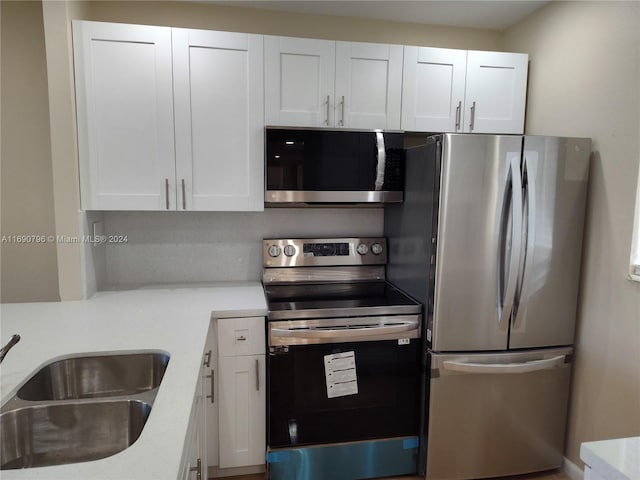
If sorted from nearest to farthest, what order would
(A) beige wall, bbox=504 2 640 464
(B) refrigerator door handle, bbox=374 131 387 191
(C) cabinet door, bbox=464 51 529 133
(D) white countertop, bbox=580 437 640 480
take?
(D) white countertop, bbox=580 437 640 480
(A) beige wall, bbox=504 2 640 464
(B) refrigerator door handle, bbox=374 131 387 191
(C) cabinet door, bbox=464 51 529 133

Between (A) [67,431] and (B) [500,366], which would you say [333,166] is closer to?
(B) [500,366]

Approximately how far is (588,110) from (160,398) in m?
2.24

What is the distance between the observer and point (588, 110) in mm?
2004

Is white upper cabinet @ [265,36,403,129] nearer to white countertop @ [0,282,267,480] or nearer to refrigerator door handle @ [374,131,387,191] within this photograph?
refrigerator door handle @ [374,131,387,191]

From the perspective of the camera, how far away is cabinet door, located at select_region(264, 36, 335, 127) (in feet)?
6.99

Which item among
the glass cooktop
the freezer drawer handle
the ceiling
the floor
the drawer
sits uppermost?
the ceiling

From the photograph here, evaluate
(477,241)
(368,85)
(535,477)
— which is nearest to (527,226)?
(477,241)

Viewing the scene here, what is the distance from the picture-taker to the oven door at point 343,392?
196 cm

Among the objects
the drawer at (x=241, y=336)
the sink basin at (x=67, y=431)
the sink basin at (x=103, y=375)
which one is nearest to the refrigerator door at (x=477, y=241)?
the drawer at (x=241, y=336)

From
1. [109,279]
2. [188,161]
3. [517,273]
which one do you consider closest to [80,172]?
[188,161]

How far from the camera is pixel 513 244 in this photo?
1.88 m

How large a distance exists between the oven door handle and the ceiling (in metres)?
1.76

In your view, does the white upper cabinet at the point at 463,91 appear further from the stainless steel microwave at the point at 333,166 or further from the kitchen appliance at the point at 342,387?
the kitchen appliance at the point at 342,387

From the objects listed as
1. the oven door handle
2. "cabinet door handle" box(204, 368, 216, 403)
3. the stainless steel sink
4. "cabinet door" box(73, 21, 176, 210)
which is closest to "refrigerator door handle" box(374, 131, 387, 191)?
the oven door handle
